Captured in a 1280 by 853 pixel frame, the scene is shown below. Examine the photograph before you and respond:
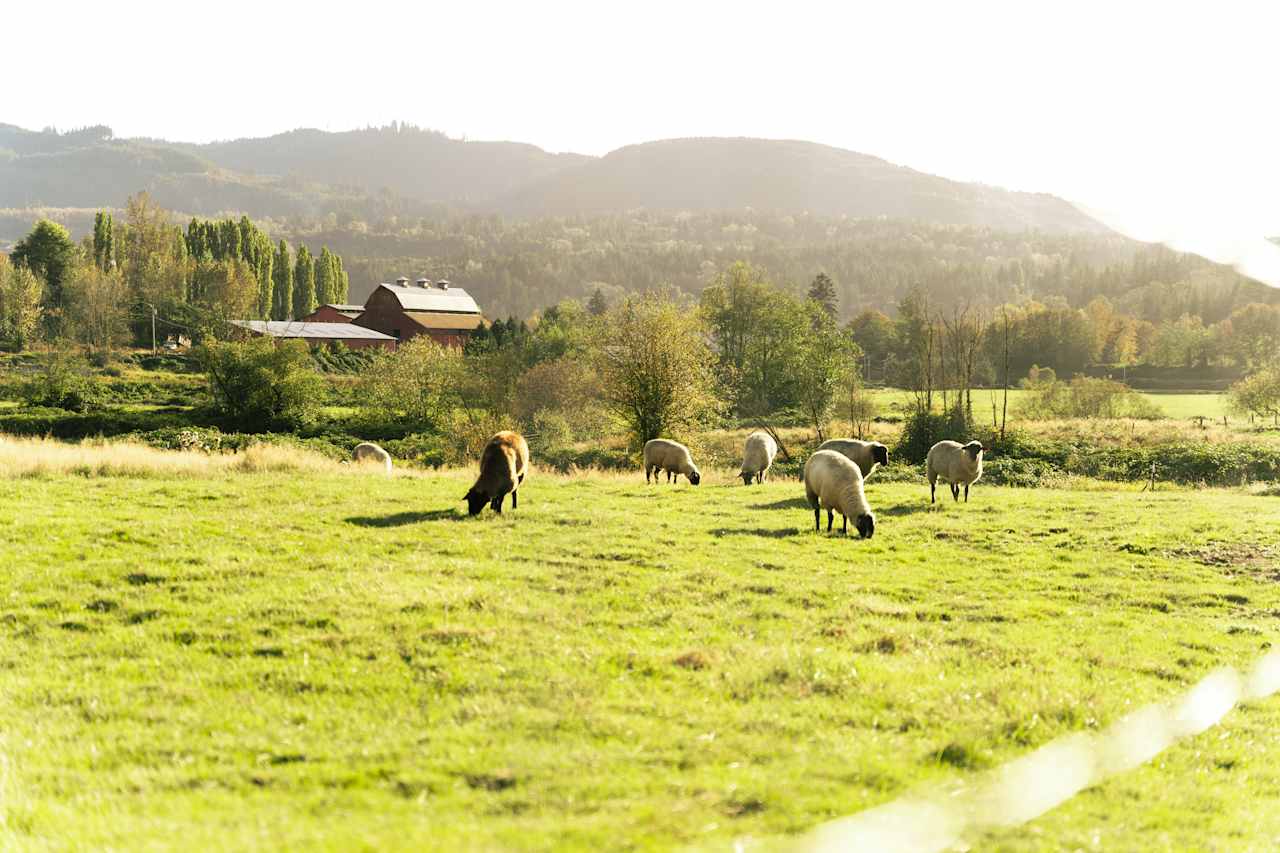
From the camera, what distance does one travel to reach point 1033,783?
7855 mm

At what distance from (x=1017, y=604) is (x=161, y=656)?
1301 centimetres

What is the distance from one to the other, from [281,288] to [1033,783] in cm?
14863

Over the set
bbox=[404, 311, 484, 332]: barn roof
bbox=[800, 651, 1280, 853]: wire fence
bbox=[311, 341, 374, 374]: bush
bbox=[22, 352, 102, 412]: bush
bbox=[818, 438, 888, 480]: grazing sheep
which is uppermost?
bbox=[404, 311, 484, 332]: barn roof

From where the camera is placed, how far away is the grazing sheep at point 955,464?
90.9 ft

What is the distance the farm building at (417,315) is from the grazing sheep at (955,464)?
118 m

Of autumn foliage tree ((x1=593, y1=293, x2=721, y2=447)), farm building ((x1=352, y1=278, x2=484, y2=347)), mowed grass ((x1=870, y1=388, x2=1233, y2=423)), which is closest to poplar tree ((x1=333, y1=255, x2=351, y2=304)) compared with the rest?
farm building ((x1=352, y1=278, x2=484, y2=347))

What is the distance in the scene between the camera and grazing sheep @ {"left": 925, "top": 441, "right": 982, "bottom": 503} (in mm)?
27703

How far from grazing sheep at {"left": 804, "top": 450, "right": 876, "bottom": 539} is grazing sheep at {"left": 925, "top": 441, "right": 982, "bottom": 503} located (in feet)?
22.7

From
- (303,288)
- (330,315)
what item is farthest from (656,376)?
(303,288)

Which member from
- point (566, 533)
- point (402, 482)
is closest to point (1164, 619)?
point (566, 533)

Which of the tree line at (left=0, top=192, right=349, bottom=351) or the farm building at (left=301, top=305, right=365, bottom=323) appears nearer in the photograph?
the tree line at (left=0, top=192, right=349, bottom=351)

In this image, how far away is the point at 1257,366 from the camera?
94.8 m

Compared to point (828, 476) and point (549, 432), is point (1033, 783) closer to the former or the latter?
point (828, 476)

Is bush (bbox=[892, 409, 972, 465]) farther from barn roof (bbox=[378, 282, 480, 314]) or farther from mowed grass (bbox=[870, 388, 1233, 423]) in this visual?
barn roof (bbox=[378, 282, 480, 314])
